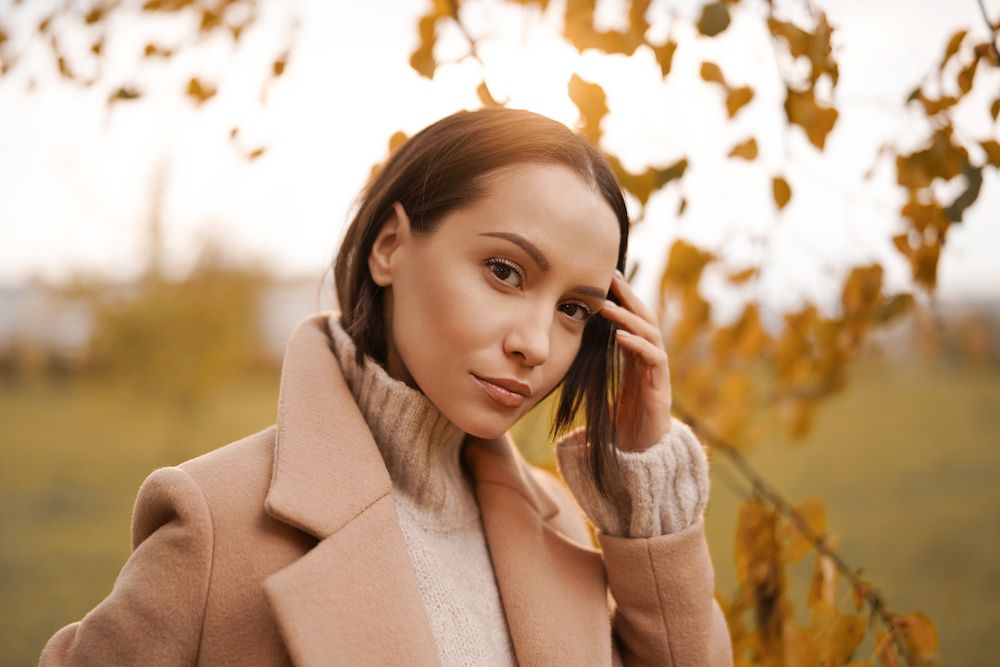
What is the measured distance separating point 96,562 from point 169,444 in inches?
239

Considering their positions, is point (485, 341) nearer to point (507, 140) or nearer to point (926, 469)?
point (507, 140)

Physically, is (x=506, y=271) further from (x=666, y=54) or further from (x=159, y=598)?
(x=159, y=598)

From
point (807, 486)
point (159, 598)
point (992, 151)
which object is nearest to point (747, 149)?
point (992, 151)

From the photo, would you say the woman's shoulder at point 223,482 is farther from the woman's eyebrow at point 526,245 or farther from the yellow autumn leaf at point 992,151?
the yellow autumn leaf at point 992,151

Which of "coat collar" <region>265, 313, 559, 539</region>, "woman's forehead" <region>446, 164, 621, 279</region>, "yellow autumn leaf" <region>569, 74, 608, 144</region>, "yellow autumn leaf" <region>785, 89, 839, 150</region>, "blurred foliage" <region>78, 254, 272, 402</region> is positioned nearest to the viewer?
"coat collar" <region>265, 313, 559, 539</region>

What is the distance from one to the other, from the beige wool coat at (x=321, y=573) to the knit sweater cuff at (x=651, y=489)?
0.04 metres

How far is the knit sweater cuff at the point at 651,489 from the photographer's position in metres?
1.78

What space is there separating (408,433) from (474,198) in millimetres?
484

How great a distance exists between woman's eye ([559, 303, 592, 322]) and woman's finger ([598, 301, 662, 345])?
0.05 meters

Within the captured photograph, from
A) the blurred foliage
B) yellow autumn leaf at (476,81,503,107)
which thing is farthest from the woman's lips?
the blurred foliage

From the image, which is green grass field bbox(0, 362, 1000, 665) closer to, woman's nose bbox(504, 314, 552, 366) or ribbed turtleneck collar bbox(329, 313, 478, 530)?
ribbed turtleneck collar bbox(329, 313, 478, 530)

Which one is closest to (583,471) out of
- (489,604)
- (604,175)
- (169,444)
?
(489,604)

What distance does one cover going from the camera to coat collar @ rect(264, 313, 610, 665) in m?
1.40

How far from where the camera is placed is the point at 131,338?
12516 millimetres
